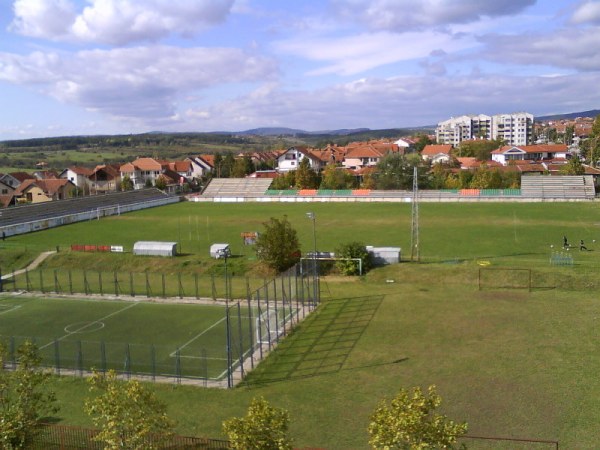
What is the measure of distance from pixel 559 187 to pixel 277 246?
2084 inches

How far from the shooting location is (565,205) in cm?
6712

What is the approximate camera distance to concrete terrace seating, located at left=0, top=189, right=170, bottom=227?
200ft

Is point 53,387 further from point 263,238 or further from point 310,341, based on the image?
point 263,238

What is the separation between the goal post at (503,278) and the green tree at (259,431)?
23175mm

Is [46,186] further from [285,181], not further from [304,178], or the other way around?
[304,178]

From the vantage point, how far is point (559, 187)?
74812mm

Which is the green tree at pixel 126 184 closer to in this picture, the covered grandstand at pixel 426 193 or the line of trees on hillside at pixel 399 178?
the covered grandstand at pixel 426 193

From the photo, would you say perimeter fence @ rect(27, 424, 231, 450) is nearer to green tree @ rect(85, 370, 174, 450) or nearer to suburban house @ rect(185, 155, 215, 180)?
green tree @ rect(85, 370, 174, 450)

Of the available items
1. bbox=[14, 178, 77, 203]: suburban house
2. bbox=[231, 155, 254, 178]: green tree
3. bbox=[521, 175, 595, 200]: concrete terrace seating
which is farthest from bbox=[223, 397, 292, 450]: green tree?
bbox=[231, 155, 254, 178]: green tree

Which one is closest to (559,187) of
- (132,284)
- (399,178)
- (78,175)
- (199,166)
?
(399,178)

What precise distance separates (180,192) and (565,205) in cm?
6126

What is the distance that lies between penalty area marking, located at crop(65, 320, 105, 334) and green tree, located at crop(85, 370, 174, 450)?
15.7 meters

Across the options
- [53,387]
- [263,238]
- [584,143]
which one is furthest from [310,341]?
[584,143]

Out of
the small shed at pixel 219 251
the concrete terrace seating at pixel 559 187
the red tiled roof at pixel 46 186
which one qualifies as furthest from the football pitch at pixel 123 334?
the red tiled roof at pixel 46 186
